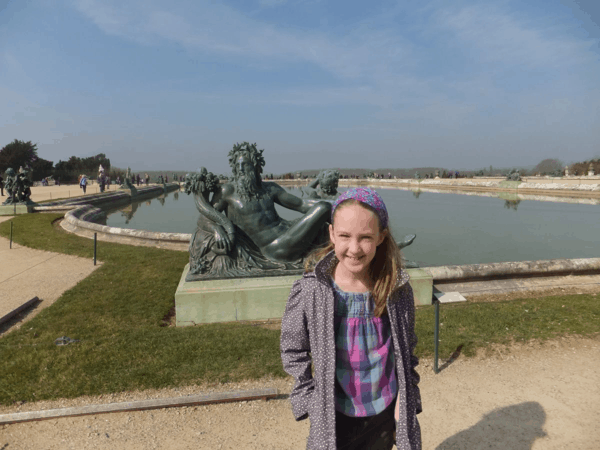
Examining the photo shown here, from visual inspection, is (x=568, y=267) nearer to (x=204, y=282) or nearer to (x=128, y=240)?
(x=204, y=282)

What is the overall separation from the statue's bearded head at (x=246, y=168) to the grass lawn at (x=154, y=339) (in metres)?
1.99

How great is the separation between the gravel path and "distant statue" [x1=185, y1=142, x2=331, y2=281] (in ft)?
7.08

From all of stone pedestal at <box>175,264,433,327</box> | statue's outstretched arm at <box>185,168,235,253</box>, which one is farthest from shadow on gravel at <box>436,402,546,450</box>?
statue's outstretched arm at <box>185,168,235,253</box>

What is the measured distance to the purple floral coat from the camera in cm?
174

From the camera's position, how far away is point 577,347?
4633 millimetres

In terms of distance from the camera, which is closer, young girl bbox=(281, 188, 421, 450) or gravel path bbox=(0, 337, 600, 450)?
young girl bbox=(281, 188, 421, 450)

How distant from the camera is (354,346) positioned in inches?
71.2

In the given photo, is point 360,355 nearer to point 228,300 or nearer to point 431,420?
Answer: point 431,420

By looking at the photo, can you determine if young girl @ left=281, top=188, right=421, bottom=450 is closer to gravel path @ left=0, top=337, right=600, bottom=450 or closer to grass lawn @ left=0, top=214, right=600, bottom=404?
gravel path @ left=0, top=337, right=600, bottom=450

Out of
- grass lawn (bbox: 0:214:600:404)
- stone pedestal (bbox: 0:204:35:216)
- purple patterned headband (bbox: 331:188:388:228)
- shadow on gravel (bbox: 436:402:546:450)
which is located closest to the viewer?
purple patterned headband (bbox: 331:188:388:228)

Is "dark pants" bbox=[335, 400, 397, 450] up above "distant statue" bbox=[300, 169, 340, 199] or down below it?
below

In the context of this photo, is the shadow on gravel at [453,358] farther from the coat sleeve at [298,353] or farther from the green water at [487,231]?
the green water at [487,231]

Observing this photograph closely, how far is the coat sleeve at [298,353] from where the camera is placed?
1.80 metres

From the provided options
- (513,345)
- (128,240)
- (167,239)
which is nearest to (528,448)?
(513,345)
